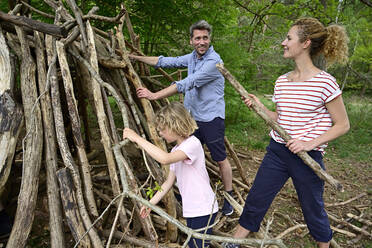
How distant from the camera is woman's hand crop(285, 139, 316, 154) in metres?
1.91

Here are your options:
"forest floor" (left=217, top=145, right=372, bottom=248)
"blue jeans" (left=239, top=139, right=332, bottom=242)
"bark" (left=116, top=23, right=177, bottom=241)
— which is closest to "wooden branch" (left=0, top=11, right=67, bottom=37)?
"bark" (left=116, top=23, right=177, bottom=241)

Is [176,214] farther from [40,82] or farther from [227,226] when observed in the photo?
[40,82]

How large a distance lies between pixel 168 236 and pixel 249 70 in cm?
573

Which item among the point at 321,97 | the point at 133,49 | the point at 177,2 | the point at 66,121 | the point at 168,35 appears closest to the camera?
the point at 321,97

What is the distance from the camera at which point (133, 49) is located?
342 cm

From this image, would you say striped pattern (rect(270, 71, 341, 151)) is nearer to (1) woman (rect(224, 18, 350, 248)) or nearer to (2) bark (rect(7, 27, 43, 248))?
(1) woman (rect(224, 18, 350, 248))

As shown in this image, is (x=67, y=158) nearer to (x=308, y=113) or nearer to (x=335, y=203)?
(x=308, y=113)

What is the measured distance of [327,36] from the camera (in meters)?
2.01

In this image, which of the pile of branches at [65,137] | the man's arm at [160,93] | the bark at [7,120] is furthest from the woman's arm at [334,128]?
the bark at [7,120]

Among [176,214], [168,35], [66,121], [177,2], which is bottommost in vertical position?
[176,214]

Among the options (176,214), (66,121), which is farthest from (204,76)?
(66,121)

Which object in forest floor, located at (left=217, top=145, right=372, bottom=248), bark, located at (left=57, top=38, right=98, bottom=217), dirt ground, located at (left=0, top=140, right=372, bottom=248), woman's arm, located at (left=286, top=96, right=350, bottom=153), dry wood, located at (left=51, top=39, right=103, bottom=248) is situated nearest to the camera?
woman's arm, located at (left=286, top=96, right=350, bottom=153)

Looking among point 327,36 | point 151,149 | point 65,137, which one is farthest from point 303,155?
point 65,137

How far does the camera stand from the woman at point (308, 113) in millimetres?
1885
